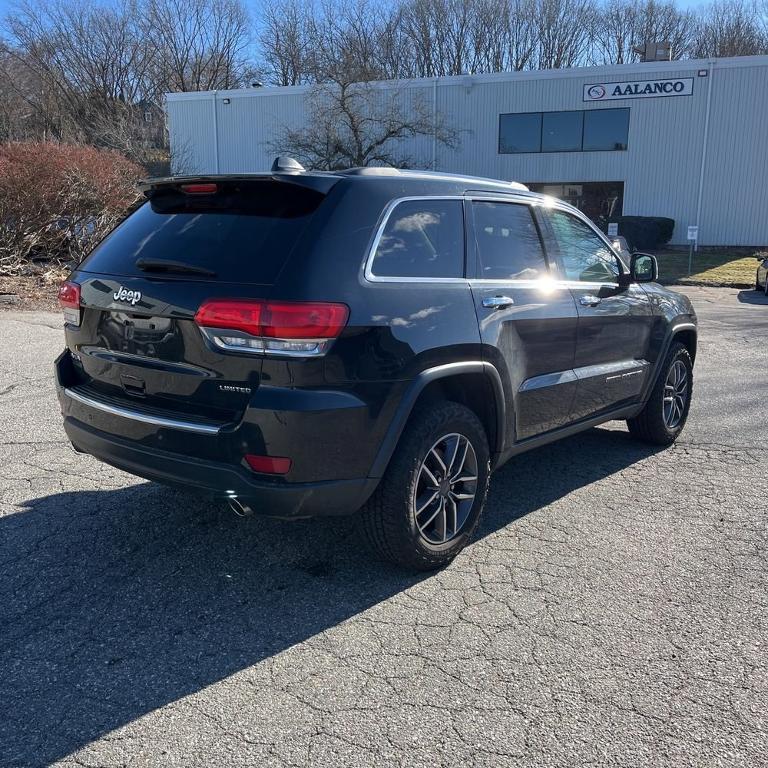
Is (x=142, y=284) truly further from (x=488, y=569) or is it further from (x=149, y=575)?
(x=488, y=569)

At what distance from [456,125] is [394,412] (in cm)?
3110

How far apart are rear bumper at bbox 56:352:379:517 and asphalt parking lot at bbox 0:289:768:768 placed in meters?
0.52

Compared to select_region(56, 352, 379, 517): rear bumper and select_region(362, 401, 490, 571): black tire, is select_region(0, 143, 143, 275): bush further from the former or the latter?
select_region(362, 401, 490, 571): black tire

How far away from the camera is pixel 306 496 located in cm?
311

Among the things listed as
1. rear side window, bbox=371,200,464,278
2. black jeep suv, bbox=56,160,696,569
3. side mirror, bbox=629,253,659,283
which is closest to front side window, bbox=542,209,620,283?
side mirror, bbox=629,253,659,283

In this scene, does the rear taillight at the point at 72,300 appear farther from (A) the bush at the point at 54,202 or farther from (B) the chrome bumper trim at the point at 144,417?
(A) the bush at the point at 54,202

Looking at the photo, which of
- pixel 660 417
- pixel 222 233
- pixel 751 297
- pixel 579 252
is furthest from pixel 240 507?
pixel 751 297

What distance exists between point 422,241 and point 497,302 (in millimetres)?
533

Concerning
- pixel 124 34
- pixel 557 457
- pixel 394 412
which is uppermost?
pixel 124 34

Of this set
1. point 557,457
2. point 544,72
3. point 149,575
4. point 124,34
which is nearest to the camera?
point 149,575

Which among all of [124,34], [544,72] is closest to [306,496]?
[544,72]

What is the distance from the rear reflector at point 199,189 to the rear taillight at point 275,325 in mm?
685

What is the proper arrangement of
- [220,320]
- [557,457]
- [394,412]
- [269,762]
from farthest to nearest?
[557,457] → [394,412] → [220,320] → [269,762]

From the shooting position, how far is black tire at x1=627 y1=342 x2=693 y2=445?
5629 mm
